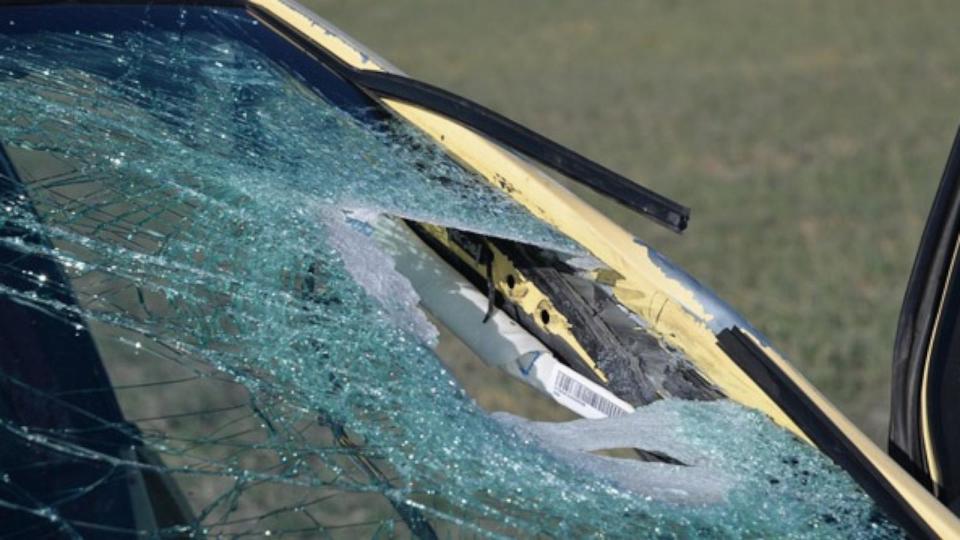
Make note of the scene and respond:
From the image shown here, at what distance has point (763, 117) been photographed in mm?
12039

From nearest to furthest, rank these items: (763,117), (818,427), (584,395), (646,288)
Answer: (818,427) < (646,288) < (584,395) < (763,117)

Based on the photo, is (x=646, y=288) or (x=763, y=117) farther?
(x=763, y=117)

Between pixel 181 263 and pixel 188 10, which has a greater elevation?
pixel 188 10

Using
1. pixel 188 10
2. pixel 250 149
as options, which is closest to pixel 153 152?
pixel 250 149

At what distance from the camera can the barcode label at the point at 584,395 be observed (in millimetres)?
1821

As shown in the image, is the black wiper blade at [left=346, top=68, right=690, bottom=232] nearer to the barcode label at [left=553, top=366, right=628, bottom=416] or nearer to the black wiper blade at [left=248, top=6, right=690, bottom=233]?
the black wiper blade at [left=248, top=6, right=690, bottom=233]

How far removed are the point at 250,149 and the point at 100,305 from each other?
312 millimetres

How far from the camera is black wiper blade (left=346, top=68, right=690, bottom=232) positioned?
5.52 ft

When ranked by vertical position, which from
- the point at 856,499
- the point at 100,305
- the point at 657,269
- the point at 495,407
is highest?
the point at 657,269

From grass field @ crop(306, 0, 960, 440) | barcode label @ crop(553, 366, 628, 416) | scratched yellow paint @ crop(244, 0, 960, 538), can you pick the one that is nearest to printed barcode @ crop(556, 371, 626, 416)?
barcode label @ crop(553, 366, 628, 416)

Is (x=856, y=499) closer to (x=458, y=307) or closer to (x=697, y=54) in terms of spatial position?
(x=458, y=307)

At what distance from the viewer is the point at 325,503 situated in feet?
5.51

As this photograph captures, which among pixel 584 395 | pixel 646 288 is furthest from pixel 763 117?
pixel 646 288

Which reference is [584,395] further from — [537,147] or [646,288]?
[537,147]
